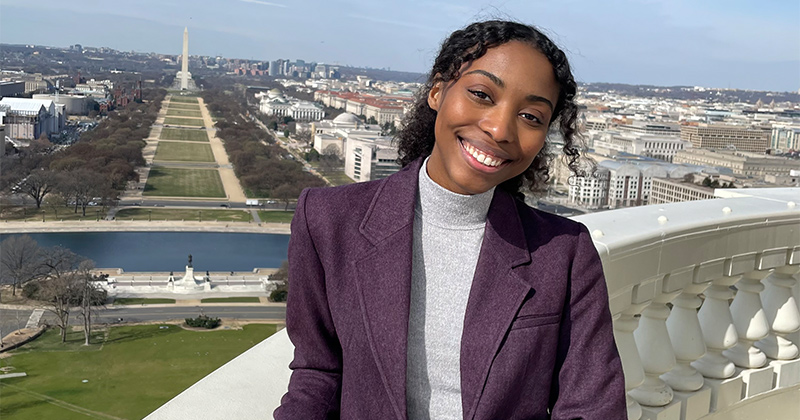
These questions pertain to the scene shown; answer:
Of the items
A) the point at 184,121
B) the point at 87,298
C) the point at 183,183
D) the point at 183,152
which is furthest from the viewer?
the point at 184,121

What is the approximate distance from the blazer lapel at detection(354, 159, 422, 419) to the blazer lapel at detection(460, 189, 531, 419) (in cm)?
6

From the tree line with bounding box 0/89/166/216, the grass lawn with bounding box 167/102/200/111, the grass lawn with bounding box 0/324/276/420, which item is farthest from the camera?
the grass lawn with bounding box 167/102/200/111

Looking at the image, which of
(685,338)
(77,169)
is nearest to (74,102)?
(77,169)

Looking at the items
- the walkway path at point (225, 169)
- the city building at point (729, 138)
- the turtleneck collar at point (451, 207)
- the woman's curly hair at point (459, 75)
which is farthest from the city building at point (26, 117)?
the city building at point (729, 138)

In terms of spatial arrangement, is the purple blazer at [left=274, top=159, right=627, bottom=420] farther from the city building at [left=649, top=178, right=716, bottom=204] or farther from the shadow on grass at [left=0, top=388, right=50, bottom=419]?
the city building at [left=649, top=178, right=716, bottom=204]

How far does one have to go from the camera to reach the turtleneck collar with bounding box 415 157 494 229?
806mm

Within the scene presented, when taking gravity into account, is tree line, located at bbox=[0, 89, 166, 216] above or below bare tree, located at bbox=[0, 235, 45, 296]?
above

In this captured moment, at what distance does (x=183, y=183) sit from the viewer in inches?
1146

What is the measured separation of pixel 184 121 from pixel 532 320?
47.4 metres

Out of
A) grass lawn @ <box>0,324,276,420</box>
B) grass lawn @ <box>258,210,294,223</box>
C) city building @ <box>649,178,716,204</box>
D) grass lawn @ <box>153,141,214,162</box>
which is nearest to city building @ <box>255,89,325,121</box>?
grass lawn @ <box>153,141,214,162</box>

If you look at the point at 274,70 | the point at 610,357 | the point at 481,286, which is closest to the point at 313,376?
the point at 481,286

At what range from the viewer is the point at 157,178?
94.8ft

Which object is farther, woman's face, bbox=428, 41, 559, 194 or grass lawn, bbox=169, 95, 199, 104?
grass lawn, bbox=169, 95, 199, 104

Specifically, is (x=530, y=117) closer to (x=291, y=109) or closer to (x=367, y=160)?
(x=367, y=160)
